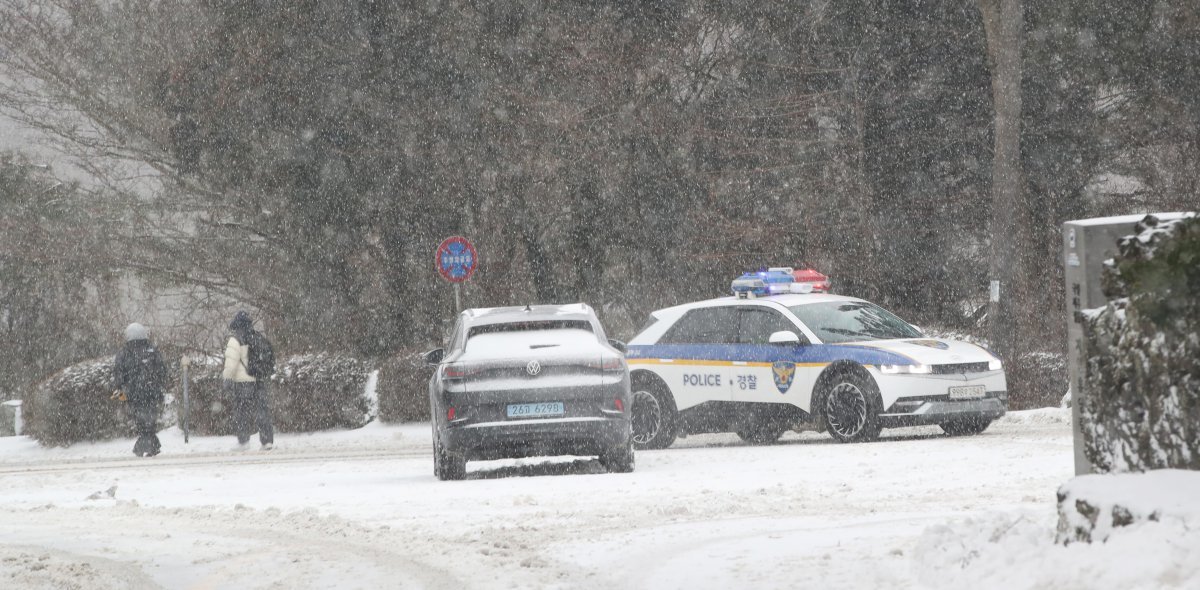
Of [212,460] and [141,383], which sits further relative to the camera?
[141,383]

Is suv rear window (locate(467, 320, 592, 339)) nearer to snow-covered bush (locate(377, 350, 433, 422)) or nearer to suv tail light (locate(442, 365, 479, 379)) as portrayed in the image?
suv tail light (locate(442, 365, 479, 379))

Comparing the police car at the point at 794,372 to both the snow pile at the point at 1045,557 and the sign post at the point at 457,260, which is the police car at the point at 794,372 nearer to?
the sign post at the point at 457,260

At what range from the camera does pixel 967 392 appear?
56.6 feet

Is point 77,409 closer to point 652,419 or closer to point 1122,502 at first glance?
point 652,419

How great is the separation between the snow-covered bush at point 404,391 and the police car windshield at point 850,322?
837cm

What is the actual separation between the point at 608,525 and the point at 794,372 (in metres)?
7.41

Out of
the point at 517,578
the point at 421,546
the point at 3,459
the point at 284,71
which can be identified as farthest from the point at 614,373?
the point at 284,71

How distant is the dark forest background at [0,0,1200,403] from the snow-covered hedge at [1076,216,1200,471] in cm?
2066

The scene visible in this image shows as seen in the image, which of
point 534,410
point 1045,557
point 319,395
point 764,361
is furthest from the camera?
point 319,395

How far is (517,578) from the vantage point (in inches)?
316

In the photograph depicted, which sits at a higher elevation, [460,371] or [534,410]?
[460,371]

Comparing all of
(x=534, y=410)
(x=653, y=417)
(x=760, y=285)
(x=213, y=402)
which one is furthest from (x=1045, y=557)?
(x=213, y=402)

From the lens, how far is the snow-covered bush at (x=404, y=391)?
25.1 m

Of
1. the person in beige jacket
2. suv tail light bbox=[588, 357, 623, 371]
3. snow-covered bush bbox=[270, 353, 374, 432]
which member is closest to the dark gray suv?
suv tail light bbox=[588, 357, 623, 371]
